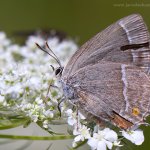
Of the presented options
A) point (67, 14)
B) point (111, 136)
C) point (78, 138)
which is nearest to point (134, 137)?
point (111, 136)

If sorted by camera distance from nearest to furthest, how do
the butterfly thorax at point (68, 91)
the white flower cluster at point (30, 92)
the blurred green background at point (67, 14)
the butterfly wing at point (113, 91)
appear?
the butterfly wing at point (113, 91) → the white flower cluster at point (30, 92) → the butterfly thorax at point (68, 91) → the blurred green background at point (67, 14)

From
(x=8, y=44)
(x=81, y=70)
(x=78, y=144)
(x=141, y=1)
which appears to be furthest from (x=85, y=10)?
(x=78, y=144)

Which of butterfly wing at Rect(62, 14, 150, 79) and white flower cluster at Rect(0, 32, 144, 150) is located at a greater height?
butterfly wing at Rect(62, 14, 150, 79)

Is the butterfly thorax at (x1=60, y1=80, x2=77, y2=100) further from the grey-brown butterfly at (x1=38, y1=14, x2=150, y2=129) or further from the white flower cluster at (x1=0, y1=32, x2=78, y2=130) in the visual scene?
the white flower cluster at (x1=0, y1=32, x2=78, y2=130)

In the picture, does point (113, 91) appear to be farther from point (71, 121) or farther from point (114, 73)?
point (71, 121)

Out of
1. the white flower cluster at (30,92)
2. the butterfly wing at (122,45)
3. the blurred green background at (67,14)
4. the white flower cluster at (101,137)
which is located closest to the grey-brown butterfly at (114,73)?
the butterfly wing at (122,45)

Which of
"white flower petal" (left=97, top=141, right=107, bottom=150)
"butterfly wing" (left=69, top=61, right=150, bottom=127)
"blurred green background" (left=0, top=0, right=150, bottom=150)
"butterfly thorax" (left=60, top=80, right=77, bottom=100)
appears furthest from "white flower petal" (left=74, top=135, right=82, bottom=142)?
"blurred green background" (left=0, top=0, right=150, bottom=150)

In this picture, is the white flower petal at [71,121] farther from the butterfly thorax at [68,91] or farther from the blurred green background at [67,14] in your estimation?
the blurred green background at [67,14]
